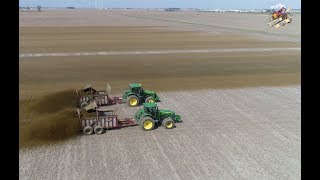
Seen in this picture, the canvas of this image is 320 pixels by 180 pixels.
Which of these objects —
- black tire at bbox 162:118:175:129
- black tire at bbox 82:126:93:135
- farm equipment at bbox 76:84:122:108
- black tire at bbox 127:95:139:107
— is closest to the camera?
black tire at bbox 82:126:93:135

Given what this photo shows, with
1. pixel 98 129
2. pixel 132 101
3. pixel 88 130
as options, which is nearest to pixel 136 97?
pixel 132 101

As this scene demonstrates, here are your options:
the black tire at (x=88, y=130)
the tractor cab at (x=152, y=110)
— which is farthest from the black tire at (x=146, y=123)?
the black tire at (x=88, y=130)

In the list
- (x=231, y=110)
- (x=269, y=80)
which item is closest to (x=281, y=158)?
(x=231, y=110)

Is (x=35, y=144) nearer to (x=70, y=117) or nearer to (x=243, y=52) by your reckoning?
(x=70, y=117)

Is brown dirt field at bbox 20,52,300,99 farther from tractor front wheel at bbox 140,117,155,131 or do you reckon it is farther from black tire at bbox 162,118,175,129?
black tire at bbox 162,118,175,129

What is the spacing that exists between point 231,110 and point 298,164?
25.3 feet

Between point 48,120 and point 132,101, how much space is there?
5.61 m

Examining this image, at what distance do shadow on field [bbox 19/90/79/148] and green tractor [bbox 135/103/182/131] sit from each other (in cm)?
345

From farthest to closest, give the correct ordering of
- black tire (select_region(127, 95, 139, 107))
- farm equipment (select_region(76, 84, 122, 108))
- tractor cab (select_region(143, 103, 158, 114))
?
black tire (select_region(127, 95, 139, 107))
farm equipment (select_region(76, 84, 122, 108))
tractor cab (select_region(143, 103, 158, 114))

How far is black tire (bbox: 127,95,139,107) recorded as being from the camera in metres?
22.8

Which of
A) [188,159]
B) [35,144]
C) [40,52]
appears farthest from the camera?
[40,52]

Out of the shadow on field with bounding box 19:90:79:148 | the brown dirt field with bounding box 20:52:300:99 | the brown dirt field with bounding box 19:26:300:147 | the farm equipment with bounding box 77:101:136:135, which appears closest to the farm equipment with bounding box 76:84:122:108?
the shadow on field with bounding box 19:90:79:148
